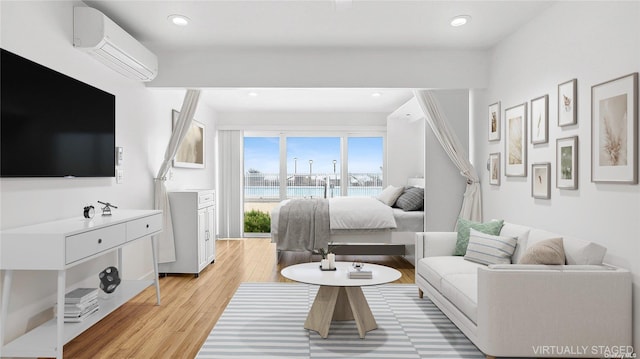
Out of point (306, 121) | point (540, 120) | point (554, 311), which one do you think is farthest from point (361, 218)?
point (306, 121)

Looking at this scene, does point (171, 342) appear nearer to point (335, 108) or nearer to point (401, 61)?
point (401, 61)

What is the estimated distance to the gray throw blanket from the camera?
502 centimetres

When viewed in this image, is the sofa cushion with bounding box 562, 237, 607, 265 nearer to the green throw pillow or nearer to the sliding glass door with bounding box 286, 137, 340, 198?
the green throw pillow

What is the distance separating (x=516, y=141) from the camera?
3715 mm

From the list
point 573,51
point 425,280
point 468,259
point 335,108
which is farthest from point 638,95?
point 335,108

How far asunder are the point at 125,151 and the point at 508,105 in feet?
12.2

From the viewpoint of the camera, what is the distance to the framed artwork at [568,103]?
9.42 ft

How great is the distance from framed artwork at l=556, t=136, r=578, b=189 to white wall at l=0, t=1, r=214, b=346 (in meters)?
3.65

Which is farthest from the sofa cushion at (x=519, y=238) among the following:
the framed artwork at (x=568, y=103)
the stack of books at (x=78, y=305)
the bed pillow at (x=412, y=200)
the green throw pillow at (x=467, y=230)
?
the stack of books at (x=78, y=305)

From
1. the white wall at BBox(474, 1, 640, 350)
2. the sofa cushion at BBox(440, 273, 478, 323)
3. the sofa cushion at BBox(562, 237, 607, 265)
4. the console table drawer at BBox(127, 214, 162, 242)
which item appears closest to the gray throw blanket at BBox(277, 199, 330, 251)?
the console table drawer at BBox(127, 214, 162, 242)

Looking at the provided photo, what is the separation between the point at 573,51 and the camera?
9.53 ft

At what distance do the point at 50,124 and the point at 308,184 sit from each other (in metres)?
5.39

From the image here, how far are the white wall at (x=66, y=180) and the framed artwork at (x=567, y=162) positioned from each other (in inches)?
144

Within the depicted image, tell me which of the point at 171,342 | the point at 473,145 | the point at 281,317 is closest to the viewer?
the point at 171,342
